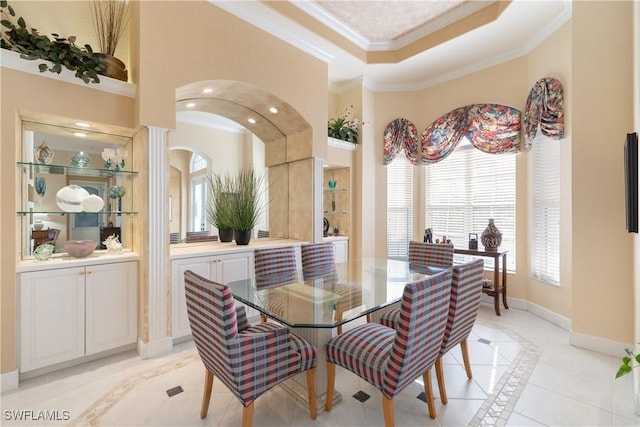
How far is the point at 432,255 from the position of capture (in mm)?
3268

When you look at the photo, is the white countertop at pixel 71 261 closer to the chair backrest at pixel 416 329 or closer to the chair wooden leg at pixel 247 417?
the chair wooden leg at pixel 247 417

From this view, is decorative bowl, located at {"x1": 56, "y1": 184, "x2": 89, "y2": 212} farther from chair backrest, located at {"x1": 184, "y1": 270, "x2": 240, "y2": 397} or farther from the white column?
chair backrest, located at {"x1": 184, "y1": 270, "x2": 240, "y2": 397}

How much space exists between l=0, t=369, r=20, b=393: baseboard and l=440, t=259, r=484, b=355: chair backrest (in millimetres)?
3069

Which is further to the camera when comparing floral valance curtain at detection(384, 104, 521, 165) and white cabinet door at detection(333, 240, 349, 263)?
white cabinet door at detection(333, 240, 349, 263)

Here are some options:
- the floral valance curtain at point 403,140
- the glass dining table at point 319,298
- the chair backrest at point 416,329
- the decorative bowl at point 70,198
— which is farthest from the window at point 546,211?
the decorative bowl at point 70,198

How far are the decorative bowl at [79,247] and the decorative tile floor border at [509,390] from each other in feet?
10.5

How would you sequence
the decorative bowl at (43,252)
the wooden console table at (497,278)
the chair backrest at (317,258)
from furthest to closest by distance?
the wooden console table at (497,278) → the chair backrest at (317,258) → the decorative bowl at (43,252)

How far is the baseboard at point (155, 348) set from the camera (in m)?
2.61

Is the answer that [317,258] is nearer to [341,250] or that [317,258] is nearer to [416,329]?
[341,250]

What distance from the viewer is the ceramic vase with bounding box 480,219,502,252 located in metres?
3.80

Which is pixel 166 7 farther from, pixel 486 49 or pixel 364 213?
pixel 486 49

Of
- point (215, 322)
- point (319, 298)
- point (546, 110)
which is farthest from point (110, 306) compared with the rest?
point (546, 110)

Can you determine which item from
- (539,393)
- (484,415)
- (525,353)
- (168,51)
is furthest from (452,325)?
(168,51)

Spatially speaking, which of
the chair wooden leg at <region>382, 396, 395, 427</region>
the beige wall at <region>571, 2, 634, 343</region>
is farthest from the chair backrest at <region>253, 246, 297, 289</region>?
the beige wall at <region>571, 2, 634, 343</region>
